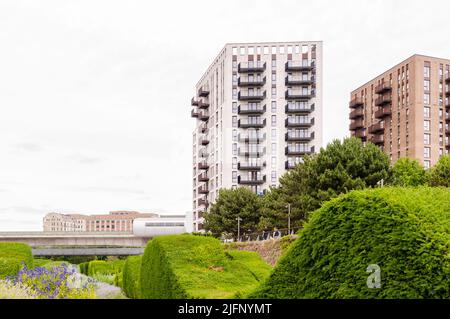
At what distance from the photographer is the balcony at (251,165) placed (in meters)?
98.2

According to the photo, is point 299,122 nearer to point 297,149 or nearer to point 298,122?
point 298,122

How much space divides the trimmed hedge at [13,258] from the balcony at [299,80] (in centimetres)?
7897

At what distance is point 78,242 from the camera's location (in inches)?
3696

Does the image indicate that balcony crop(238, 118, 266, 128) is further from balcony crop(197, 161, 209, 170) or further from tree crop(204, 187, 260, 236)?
tree crop(204, 187, 260, 236)

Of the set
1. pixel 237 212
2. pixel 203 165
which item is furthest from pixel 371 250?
pixel 203 165

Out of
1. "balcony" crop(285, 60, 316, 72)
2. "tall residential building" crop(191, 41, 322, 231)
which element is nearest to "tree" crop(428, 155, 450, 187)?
"tall residential building" crop(191, 41, 322, 231)

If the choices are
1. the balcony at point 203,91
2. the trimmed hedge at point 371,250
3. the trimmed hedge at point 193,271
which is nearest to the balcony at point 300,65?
the balcony at point 203,91

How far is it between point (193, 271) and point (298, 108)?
90488mm

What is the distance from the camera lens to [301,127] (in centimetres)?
10088

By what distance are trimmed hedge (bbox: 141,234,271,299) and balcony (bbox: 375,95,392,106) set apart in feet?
312

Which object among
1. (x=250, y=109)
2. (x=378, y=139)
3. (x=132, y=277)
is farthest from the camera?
(x=378, y=139)
